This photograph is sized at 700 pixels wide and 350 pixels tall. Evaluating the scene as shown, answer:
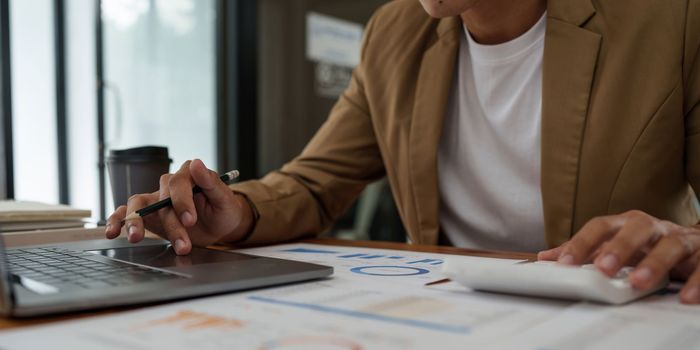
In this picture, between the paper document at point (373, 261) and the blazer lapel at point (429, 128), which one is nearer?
the paper document at point (373, 261)

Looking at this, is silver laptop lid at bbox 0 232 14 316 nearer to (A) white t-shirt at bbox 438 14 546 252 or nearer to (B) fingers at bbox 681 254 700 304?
(B) fingers at bbox 681 254 700 304

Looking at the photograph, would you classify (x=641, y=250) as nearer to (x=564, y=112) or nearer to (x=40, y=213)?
(x=564, y=112)

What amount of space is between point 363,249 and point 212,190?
23cm

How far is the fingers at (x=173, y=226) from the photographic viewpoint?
2.52 feet

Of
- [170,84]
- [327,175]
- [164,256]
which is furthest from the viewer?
[170,84]

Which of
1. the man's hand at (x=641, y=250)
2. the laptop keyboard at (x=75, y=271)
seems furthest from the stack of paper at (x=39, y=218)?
the man's hand at (x=641, y=250)

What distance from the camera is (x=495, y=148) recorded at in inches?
46.6

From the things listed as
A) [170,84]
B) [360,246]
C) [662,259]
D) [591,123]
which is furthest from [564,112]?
[170,84]

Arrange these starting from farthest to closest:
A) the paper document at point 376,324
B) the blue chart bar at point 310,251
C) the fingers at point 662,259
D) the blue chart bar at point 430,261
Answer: the blue chart bar at point 310,251 < the blue chart bar at point 430,261 < the fingers at point 662,259 < the paper document at point 376,324


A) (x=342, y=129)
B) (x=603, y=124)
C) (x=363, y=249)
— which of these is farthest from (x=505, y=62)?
(x=363, y=249)

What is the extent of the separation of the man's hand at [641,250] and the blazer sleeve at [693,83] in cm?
37

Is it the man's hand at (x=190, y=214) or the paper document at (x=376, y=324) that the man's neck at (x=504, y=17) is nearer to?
the man's hand at (x=190, y=214)

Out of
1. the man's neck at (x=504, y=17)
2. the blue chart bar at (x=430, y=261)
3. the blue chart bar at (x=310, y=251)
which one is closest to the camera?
the blue chart bar at (x=430, y=261)

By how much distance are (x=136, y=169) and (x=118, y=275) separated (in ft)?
1.54
